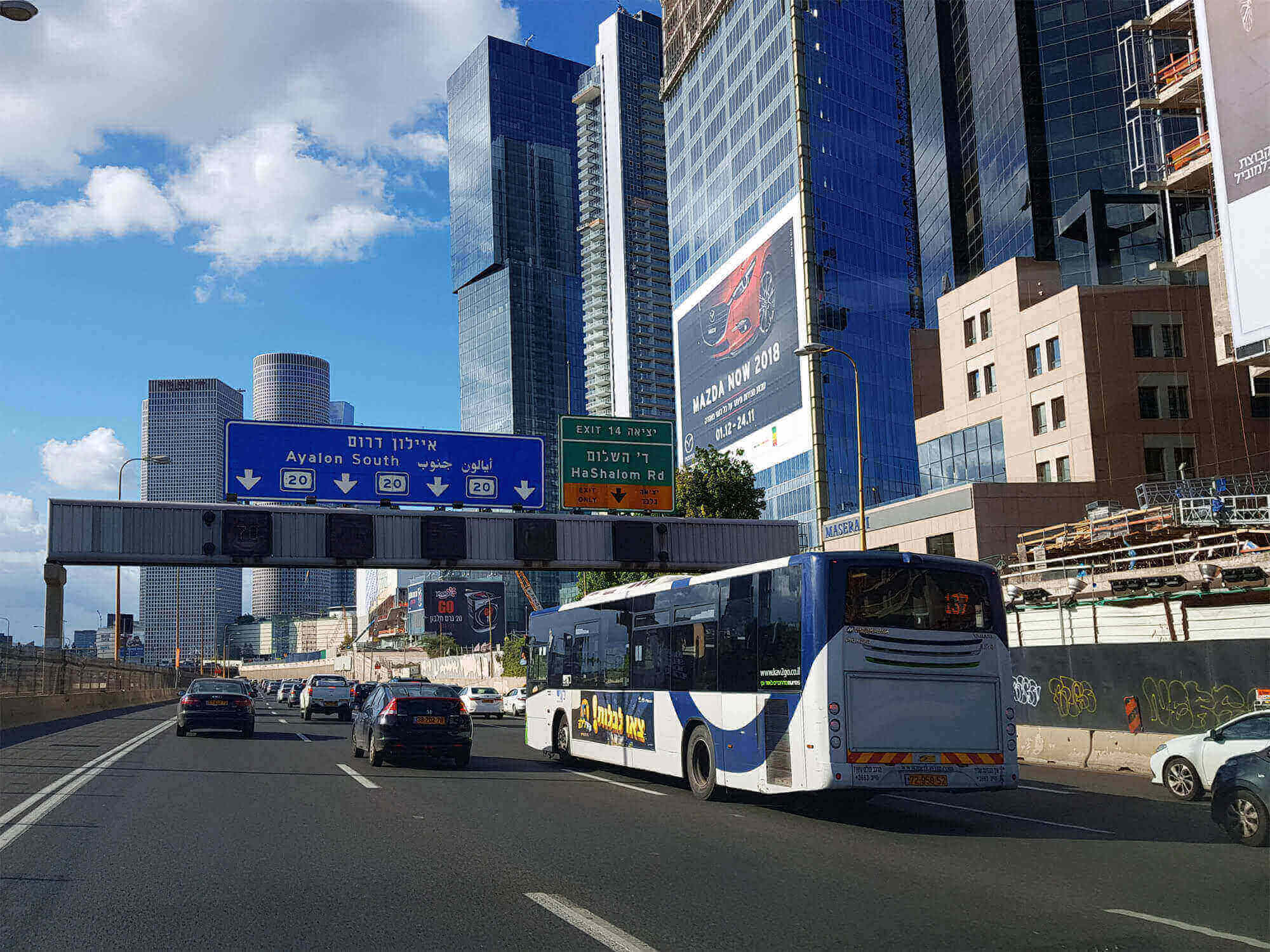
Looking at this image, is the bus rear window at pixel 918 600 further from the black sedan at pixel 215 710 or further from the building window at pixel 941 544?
the building window at pixel 941 544

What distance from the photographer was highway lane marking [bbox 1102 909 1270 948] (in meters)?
7.06

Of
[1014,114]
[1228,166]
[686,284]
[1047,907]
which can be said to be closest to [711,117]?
[686,284]

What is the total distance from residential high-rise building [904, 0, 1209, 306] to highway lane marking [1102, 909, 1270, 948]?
54.8 meters

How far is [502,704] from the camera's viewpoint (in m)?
48.2

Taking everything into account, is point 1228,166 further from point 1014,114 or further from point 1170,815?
point 1014,114

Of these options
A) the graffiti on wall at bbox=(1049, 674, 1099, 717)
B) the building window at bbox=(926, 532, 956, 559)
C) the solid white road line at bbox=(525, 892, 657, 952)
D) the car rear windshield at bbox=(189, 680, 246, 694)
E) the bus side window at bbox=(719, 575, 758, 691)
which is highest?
the building window at bbox=(926, 532, 956, 559)

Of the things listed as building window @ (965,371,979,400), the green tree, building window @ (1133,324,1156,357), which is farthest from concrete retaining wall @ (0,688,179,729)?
building window @ (1133,324,1156,357)

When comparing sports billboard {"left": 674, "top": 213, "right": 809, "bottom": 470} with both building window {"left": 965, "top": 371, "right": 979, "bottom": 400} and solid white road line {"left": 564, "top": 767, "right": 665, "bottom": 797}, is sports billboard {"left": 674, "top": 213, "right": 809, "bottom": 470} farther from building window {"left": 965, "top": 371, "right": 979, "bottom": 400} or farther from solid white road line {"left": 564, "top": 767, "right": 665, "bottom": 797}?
solid white road line {"left": 564, "top": 767, "right": 665, "bottom": 797}

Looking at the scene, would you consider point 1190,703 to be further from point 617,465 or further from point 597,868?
point 617,465

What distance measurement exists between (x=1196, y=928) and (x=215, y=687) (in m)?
26.0

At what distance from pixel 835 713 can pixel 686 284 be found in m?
116

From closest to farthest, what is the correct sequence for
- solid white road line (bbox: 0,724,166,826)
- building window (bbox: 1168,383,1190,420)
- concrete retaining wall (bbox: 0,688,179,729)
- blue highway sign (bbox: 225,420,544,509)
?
solid white road line (bbox: 0,724,166,826) < blue highway sign (bbox: 225,420,544,509) < concrete retaining wall (bbox: 0,688,179,729) < building window (bbox: 1168,383,1190,420)

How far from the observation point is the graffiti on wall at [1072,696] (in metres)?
21.8

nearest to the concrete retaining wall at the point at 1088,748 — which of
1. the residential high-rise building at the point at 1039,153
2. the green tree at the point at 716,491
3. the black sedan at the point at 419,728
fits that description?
the black sedan at the point at 419,728
